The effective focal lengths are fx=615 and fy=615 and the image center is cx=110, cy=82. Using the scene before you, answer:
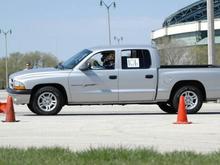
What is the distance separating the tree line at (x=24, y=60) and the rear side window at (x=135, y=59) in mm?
85604

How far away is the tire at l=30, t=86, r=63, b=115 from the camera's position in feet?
54.1

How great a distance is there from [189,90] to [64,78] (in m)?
3.52

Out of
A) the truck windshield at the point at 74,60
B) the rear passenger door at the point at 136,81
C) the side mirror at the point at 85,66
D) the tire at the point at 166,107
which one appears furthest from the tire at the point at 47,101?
the tire at the point at 166,107

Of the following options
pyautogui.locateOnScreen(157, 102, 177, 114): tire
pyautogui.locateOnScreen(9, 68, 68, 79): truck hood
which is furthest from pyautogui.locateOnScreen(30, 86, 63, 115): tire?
pyautogui.locateOnScreen(157, 102, 177, 114): tire

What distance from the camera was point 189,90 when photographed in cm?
1719

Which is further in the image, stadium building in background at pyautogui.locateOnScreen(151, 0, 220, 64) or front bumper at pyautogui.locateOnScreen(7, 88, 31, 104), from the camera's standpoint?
stadium building in background at pyautogui.locateOnScreen(151, 0, 220, 64)

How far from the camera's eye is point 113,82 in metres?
16.8

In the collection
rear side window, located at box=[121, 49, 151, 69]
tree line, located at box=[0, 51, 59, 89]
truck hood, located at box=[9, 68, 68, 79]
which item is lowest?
truck hood, located at box=[9, 68, 68, 79]

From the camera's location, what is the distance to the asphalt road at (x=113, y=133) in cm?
1018

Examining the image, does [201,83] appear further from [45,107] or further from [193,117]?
[45,107]

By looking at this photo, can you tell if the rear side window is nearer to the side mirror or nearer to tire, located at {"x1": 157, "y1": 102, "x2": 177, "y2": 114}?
the side mirror

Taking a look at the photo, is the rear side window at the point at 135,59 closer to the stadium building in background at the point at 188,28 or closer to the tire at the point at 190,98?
the tire at the point at 190,98

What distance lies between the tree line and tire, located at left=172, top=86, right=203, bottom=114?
8580 centimetres

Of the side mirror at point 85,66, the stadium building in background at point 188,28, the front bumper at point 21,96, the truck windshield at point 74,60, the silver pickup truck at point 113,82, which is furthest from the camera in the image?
the stadium building in background at point 188,28
